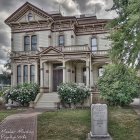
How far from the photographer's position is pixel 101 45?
3684 cm

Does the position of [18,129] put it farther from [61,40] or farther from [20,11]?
[20,11]

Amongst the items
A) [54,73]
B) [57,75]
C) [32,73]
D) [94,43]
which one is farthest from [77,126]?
[94,43]

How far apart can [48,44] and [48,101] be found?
26.1ft

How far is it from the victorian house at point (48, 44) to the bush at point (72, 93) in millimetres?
4179

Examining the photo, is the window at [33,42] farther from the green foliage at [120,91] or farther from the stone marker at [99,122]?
the stone marker at [99,122]

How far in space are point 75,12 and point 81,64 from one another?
10.3 metres

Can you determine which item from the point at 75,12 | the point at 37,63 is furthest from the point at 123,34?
the point at 75,12

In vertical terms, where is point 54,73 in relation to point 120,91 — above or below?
above

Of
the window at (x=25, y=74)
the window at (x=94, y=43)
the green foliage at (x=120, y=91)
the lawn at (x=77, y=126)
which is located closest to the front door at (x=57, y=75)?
the window at (x=25, y=74)

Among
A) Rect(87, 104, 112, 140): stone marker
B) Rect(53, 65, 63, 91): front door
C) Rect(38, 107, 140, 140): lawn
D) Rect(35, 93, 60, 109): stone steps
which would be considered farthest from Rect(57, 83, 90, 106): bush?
Rect(87, 104, 112, 140): stone marker

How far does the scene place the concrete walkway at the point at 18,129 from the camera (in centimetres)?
1562

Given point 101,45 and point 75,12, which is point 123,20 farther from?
point 75,12

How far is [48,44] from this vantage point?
3622 centimetres

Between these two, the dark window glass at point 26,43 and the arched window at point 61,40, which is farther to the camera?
the dark window glass at point 26,43
